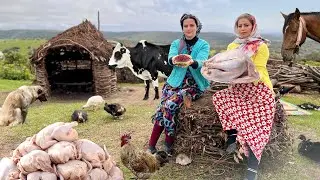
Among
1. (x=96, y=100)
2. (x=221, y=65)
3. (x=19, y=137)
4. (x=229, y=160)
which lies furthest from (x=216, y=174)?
(x=96, y=100)

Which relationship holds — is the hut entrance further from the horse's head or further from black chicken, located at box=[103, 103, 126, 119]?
the horse's head

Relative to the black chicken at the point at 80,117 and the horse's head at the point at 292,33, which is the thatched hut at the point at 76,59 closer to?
the black chicken at the point at 80,117

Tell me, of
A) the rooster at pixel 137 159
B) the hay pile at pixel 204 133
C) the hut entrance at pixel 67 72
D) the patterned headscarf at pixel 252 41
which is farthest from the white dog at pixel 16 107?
the hut entrance at pixel 67 72

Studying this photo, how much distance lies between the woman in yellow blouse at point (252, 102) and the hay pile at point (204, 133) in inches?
17.8

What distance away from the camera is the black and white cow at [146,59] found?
Result: 12453 millimetres

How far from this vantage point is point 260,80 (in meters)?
5.18

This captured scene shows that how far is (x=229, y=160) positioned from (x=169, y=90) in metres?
1.38

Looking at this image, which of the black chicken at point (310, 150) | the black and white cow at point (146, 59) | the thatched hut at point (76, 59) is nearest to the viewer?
the black chicken at point (310, 150)

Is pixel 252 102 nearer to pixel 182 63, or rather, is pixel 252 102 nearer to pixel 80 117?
pixel 182 63

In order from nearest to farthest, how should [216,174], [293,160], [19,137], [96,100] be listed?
[216,174]
[293,160]
[19,137]
[96,100]

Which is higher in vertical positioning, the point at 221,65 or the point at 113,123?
the point at 221,65

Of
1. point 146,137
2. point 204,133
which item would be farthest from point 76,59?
point 204,133

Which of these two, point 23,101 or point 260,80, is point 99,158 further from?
point 23,101

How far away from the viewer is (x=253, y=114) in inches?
205
